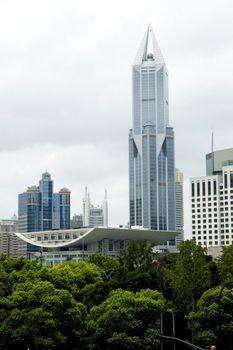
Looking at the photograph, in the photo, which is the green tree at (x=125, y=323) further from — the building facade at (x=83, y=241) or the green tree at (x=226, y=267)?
the building facade at (x=83, y=241)

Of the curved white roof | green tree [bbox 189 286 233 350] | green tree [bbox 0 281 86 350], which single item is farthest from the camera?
the curved white roof

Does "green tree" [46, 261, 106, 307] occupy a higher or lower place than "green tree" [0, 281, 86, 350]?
higher

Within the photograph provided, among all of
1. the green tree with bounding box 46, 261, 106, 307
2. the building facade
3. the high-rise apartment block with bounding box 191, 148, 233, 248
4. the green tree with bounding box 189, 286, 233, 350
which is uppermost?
the high-rise apartment block with bounding box 191, 148, 233, 248

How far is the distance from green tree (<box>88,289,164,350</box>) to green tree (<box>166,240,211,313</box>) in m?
8.21

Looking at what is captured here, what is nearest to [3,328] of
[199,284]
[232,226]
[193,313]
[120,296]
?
[120,296]

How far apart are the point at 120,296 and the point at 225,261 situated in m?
13.8

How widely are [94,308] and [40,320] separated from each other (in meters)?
5.02

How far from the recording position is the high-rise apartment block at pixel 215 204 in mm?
190375

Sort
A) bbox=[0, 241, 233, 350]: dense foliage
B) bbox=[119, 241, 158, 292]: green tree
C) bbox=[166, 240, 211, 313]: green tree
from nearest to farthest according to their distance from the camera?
bbox=[0, 241, 233, 350]: dense foliage
bbox=[166, 240, 211, 313]: green tree
bbox=[119, 241, 158, 292]: green tree

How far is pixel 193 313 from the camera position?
53.9m

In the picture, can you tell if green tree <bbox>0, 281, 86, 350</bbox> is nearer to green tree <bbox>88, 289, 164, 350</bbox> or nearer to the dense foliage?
the dense foliage

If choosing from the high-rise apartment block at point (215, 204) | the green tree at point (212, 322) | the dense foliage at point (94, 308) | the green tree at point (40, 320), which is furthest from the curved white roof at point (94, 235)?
the green tree at point (40, 320)

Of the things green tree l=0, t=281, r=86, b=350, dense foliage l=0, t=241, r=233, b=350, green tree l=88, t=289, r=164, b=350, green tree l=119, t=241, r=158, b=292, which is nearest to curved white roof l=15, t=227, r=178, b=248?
green tree l=119, t=241, r=158, b=292

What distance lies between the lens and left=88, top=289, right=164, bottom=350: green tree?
4994cm
